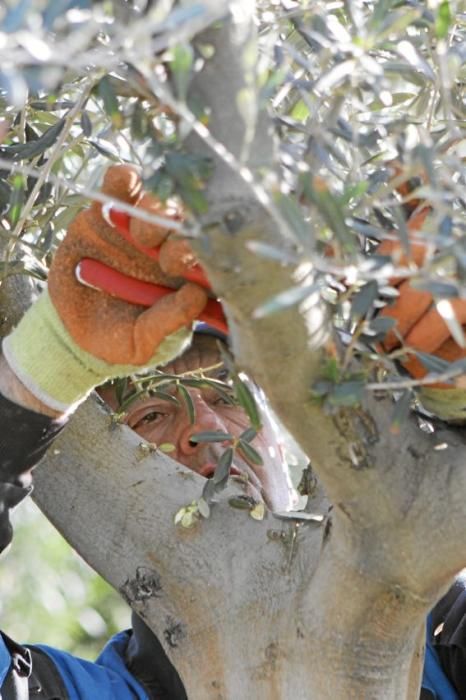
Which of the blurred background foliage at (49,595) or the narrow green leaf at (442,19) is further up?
the narrow green leaf at (442,19)

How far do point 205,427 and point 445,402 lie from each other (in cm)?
108

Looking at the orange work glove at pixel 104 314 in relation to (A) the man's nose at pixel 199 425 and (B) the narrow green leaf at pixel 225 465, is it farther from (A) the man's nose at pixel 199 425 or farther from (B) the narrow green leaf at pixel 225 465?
(A) the man's nose at pixel 199 425

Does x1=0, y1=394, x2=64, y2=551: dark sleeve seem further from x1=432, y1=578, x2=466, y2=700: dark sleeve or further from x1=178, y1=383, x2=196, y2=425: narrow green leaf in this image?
x1=432, y1=578, x2=466, y2=700: dark sleeve

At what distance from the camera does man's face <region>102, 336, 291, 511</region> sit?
271cm

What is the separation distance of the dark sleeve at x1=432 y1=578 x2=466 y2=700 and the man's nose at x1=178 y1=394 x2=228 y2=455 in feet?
1.83

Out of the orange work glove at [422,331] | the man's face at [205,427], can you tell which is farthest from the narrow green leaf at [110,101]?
the man's face at [205,427]

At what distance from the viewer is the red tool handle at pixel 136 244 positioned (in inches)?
67.4

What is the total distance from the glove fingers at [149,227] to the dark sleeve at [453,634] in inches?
50.8

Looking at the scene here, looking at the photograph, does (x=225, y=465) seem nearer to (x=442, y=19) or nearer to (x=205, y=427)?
(x=205, y=427)

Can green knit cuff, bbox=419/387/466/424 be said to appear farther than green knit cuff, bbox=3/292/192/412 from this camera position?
No

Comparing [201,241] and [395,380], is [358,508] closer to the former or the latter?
[395,380]

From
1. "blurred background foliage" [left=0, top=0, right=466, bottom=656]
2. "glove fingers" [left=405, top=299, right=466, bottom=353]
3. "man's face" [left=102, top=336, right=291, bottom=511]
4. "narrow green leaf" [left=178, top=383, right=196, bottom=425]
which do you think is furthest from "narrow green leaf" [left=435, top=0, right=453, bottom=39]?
"man's face" [left=102, top=336, right=291, bottom=511]

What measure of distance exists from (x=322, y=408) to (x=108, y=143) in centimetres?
80

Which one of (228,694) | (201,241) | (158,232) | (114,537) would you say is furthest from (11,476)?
(201,241)
